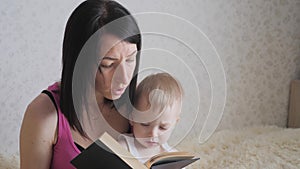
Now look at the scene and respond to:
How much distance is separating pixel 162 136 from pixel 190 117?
1.35ft

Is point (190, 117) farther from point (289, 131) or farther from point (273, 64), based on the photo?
point (273, 64)

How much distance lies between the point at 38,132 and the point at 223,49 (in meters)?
1.21

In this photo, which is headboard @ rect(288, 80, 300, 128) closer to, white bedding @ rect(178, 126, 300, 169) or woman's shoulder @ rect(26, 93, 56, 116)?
white bedding @ rect(178, 126, 300, 169)

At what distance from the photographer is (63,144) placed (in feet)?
3.79

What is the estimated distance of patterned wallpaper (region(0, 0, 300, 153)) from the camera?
160 cm

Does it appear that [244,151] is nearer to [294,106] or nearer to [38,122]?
[294,106]

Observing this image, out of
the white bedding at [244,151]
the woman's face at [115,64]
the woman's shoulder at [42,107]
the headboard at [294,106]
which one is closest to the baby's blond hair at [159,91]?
the woman's face at [115,64]

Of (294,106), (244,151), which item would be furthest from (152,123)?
(294,106)

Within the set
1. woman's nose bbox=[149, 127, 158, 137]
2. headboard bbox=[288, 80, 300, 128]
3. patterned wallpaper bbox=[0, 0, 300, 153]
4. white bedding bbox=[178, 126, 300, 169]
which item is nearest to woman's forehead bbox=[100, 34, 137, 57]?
woman's nose bbox=[149, 127, 158, 137]

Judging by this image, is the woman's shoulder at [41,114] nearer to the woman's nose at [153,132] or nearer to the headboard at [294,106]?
the woman's nose at [153,132]

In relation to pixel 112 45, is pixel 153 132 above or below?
below

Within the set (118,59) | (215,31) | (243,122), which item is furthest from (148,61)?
(243,122)

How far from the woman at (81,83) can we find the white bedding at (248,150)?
2.05 feet

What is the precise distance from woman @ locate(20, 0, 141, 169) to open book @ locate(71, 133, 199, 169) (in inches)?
5.5
